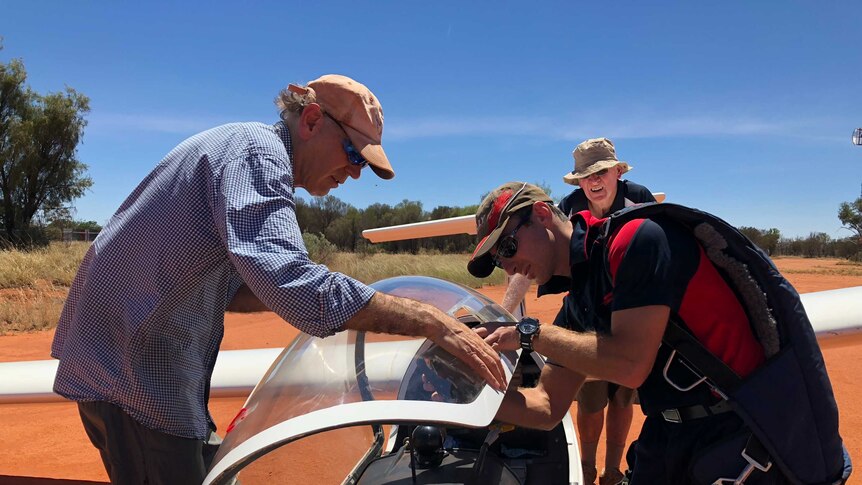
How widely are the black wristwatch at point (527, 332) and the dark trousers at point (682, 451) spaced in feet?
1.64

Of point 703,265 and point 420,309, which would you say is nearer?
point 420,309

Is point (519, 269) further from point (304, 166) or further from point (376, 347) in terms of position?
point (304, 166)

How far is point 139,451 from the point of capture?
1.93m

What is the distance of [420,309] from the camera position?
1578mm

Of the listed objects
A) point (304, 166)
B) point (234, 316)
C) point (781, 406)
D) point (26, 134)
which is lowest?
point (234, 316)

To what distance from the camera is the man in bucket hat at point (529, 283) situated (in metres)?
3.85

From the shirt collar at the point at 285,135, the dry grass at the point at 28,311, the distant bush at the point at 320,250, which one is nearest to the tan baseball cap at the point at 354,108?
the shirt collar at the point at 285,135

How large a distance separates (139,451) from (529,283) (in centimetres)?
236

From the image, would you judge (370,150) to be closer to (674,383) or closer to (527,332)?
(527,332)

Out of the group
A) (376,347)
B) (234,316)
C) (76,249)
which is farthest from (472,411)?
(76,249)

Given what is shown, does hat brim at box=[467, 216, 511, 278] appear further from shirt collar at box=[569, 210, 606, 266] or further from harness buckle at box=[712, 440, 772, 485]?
harness buckle at box=[712, 440, 772, 485]

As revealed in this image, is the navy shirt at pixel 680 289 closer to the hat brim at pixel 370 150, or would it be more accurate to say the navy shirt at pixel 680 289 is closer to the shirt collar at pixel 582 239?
the shirt collar at pixel 582 239

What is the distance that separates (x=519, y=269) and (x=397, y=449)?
34.9 inches

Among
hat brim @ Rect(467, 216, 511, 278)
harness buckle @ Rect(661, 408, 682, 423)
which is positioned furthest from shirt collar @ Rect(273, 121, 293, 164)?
harness buckle @ Rect(661, 408, 682, 423)
